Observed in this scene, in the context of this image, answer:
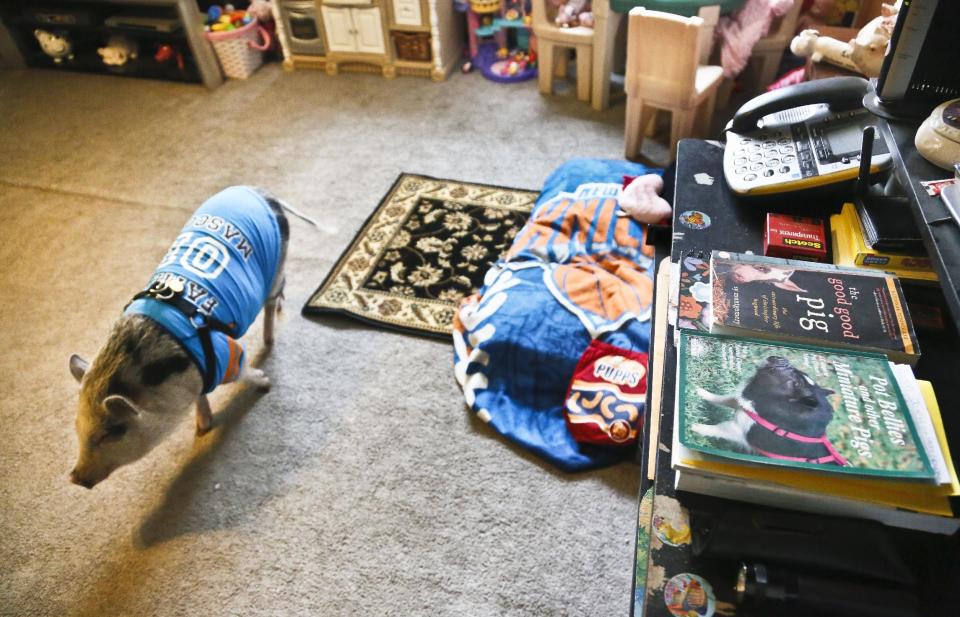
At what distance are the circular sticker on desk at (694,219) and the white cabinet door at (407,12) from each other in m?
2.20

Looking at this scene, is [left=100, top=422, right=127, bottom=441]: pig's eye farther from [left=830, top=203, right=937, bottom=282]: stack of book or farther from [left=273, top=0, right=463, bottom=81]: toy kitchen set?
[left=273, top=0, right=463, bottom=81]: toy kitchen set

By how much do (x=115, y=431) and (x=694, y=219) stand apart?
130 centimetres

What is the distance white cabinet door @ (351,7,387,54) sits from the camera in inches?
116

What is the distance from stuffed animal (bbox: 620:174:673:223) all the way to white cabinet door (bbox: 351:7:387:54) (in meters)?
1.75

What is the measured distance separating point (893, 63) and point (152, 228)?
236cm

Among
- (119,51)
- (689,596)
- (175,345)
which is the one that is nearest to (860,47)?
(689,596)

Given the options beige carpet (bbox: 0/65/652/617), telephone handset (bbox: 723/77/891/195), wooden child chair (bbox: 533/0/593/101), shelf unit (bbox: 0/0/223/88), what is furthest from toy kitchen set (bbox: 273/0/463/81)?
telephone handset (bbox: 723/77/891/195)

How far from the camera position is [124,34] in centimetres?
321

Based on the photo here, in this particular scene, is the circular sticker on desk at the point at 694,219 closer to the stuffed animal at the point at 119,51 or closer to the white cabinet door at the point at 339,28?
the white cabinet door at the point at 339,28

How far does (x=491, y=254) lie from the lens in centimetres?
212

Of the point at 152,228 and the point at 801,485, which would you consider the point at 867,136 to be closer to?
the point at 801,485

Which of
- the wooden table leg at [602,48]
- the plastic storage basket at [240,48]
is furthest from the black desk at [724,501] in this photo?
the plastic storage basket at [240,48]

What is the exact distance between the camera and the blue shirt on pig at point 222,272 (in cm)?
143

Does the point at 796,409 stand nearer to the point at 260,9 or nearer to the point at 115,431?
the point at 115,431
